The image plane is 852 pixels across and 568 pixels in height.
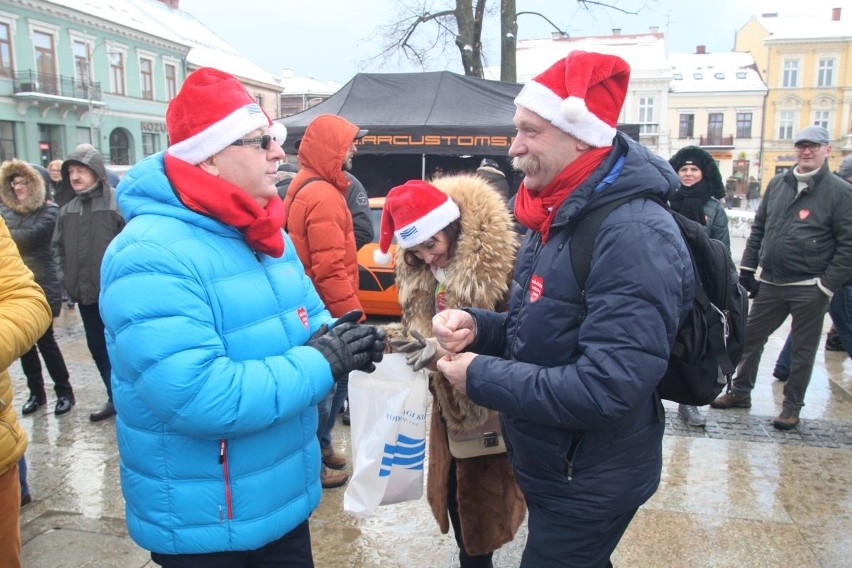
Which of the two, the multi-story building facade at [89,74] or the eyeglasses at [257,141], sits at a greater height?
the multi-story building facade at [89,74]

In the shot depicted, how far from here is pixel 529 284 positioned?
73.3 inches

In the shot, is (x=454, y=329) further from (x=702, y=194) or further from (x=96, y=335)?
(x=96, y=335)

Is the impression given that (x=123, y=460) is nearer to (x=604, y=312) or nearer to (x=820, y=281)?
(x=604, y=312)

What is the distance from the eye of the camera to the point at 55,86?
29.2m

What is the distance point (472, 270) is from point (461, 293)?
100mm

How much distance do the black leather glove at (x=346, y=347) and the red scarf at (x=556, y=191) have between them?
1.97 feet

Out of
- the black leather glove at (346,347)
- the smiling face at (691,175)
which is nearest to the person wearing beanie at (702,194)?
the smiling face at (691,175)

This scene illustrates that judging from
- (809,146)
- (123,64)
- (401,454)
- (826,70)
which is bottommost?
(401,454)

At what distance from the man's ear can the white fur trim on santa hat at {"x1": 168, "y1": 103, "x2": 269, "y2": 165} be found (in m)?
0.02

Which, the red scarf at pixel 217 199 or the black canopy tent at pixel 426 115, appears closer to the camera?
the red scarf at pixel 217 199

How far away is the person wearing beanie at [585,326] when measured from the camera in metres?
1.58

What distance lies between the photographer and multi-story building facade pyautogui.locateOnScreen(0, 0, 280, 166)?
27.7m

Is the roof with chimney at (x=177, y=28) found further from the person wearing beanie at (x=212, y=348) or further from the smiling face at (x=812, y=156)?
the person wearing beanie at (x=212, y=348)

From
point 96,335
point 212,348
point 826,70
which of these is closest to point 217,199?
point 212,348
